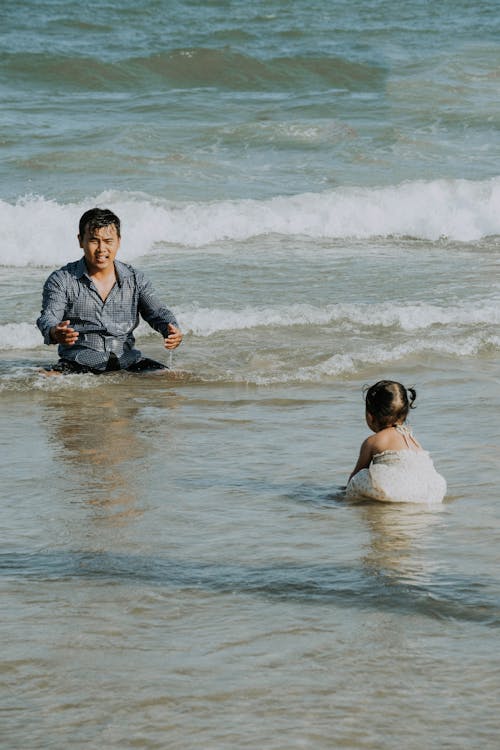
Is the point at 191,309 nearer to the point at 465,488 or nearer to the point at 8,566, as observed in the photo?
the point at 465,488

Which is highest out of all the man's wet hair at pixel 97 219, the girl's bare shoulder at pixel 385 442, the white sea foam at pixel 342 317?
the man's wet hair at pixel 97 219

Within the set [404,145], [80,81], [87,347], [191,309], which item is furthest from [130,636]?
[80,81]

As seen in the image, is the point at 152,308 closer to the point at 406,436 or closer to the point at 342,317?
the point at 342,317

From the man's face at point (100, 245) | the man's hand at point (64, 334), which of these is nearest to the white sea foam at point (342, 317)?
the man's face at point (100, 245)

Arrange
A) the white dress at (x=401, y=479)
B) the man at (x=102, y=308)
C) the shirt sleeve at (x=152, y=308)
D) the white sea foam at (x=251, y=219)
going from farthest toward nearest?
the white sea foam at (x=251, y=219) → the shirt sleeve at (x=152, y=308) → the man at (x=102, y=308) → the white dress at (x=401, y=479)

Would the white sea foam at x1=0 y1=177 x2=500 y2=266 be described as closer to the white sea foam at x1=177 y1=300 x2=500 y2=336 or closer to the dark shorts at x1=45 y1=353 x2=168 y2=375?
the white sea foam at x1=177 y1=300 x2=500 y2=336

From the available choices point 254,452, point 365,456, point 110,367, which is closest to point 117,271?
point 110,367

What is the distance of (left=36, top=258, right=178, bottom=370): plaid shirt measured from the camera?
7.25 meters

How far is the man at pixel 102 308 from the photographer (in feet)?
23.4

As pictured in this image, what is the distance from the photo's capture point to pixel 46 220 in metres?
12.9

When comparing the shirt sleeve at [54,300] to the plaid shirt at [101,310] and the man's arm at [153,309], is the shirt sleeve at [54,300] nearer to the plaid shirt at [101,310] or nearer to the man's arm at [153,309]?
the plaid shirt at [101,310]

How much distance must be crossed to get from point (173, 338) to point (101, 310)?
0.59 m

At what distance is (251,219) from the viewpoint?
13102 mm

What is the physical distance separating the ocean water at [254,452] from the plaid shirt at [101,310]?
0.20 meters
